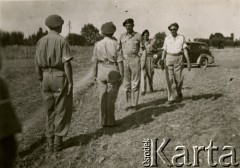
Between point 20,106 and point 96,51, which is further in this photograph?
point 20,106

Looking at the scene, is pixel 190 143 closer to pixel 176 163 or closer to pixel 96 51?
pixel 176 163

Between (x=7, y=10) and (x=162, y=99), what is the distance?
12.3ft

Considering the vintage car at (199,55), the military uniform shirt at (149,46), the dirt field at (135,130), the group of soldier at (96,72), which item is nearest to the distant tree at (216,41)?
the vintage car at (199,55)

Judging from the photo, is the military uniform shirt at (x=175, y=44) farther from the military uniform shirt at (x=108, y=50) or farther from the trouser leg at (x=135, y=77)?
the military uniform shirt at (x=108, y=50)

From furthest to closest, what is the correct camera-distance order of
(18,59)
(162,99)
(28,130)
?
(18,59) < (162,99) < (28,130)

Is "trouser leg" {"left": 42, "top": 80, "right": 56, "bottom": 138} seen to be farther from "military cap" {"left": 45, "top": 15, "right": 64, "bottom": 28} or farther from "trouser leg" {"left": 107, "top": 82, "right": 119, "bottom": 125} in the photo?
"trouser leg" {"left": 107, "top": 82, "right": 119, "bottom": 125}

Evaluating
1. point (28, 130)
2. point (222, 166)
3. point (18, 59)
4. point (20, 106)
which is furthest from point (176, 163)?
point (18, 59)

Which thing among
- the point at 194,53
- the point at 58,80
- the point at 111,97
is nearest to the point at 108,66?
the point at 111,97

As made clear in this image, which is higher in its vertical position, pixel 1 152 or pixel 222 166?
pixel 1 152

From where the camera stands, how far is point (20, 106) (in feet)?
27.8

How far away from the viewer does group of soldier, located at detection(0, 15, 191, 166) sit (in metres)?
4.93

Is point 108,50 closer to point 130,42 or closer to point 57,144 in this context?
point 130,42

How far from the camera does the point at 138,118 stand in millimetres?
6672

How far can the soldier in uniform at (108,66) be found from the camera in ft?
19.4
